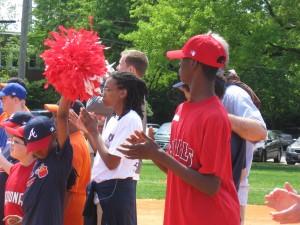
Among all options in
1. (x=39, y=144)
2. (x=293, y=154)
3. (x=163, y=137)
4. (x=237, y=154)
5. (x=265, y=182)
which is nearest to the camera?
(x=237, y=154)

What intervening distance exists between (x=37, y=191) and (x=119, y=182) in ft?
2.33

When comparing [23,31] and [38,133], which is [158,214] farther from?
[23,31]

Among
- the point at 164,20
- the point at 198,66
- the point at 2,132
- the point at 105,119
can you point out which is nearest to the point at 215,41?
the point at 198,66

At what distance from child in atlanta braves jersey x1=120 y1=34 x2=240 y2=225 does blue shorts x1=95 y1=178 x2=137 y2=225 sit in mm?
1401

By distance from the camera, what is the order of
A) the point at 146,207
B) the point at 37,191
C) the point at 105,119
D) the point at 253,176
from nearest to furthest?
the point at 37,191 → the point at 105,119 → the point at 146,207 → the point at 253,176

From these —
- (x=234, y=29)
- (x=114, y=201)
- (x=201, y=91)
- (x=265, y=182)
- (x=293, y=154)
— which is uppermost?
(x=234, y=29)

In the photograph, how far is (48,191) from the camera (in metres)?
4.79

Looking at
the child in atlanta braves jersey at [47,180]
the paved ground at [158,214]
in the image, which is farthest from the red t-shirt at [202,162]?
the paved ground at [158,214]

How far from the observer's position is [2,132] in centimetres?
738

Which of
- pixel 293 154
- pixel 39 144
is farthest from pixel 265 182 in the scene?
pixel 39 144

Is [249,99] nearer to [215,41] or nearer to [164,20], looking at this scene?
[215,41]

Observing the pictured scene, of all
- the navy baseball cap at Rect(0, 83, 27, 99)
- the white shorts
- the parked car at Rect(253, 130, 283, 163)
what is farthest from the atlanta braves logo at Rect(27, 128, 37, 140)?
the parked car at Rect(253, 130, 283, 163)

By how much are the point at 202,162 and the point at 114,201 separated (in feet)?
5.60

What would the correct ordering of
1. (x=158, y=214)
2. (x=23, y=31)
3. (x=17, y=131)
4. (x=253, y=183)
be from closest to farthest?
(x=17, y=131) → (x=158, y=214) → (x=253, y=183) → (x=23, y=31)
